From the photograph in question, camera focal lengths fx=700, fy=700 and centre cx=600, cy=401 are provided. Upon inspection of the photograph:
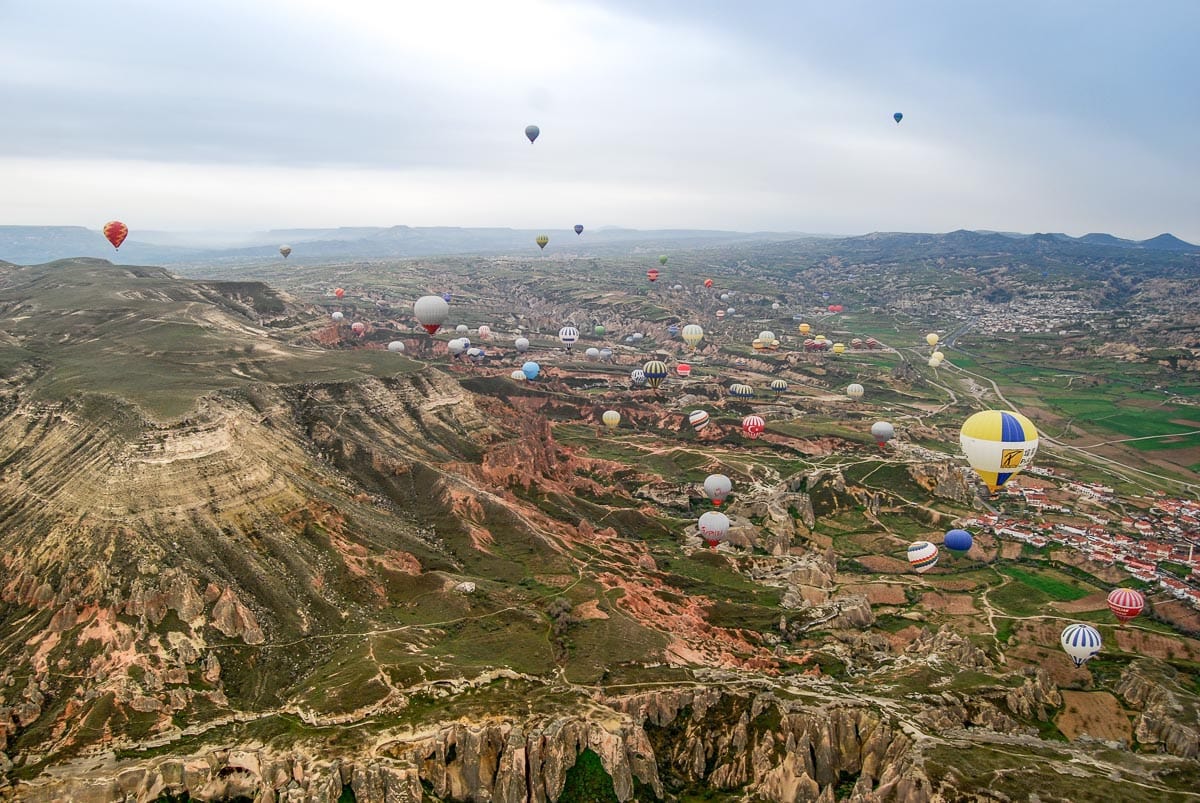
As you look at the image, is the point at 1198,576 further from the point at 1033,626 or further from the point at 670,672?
the point at 670,672

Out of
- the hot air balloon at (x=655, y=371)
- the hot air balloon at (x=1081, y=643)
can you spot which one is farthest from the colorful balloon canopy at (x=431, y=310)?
the hot air balloon at (x=1081, y=643)

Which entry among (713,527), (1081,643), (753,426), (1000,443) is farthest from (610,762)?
(753,426)

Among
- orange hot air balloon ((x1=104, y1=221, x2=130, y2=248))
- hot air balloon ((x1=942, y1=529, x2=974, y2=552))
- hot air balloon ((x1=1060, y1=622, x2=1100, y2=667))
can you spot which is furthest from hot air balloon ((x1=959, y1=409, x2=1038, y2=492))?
orange hot air balloon ((x1=104, y1=221, x2=130, y2=248))

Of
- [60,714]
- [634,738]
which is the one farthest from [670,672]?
[60,714]

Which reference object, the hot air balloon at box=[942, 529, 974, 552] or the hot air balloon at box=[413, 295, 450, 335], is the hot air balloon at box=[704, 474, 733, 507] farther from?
the hot air balloon at box=[413, 295, 450, 335]

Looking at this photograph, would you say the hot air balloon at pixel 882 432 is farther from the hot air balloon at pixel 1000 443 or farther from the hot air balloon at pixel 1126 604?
the hot air balloon at pixel 1126 604

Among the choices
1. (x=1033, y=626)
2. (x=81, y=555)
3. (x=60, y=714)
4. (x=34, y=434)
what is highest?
(x=34, y=434)

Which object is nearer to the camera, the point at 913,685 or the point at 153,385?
the point at 913,685

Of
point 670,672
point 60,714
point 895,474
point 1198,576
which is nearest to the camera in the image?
point 60,714
